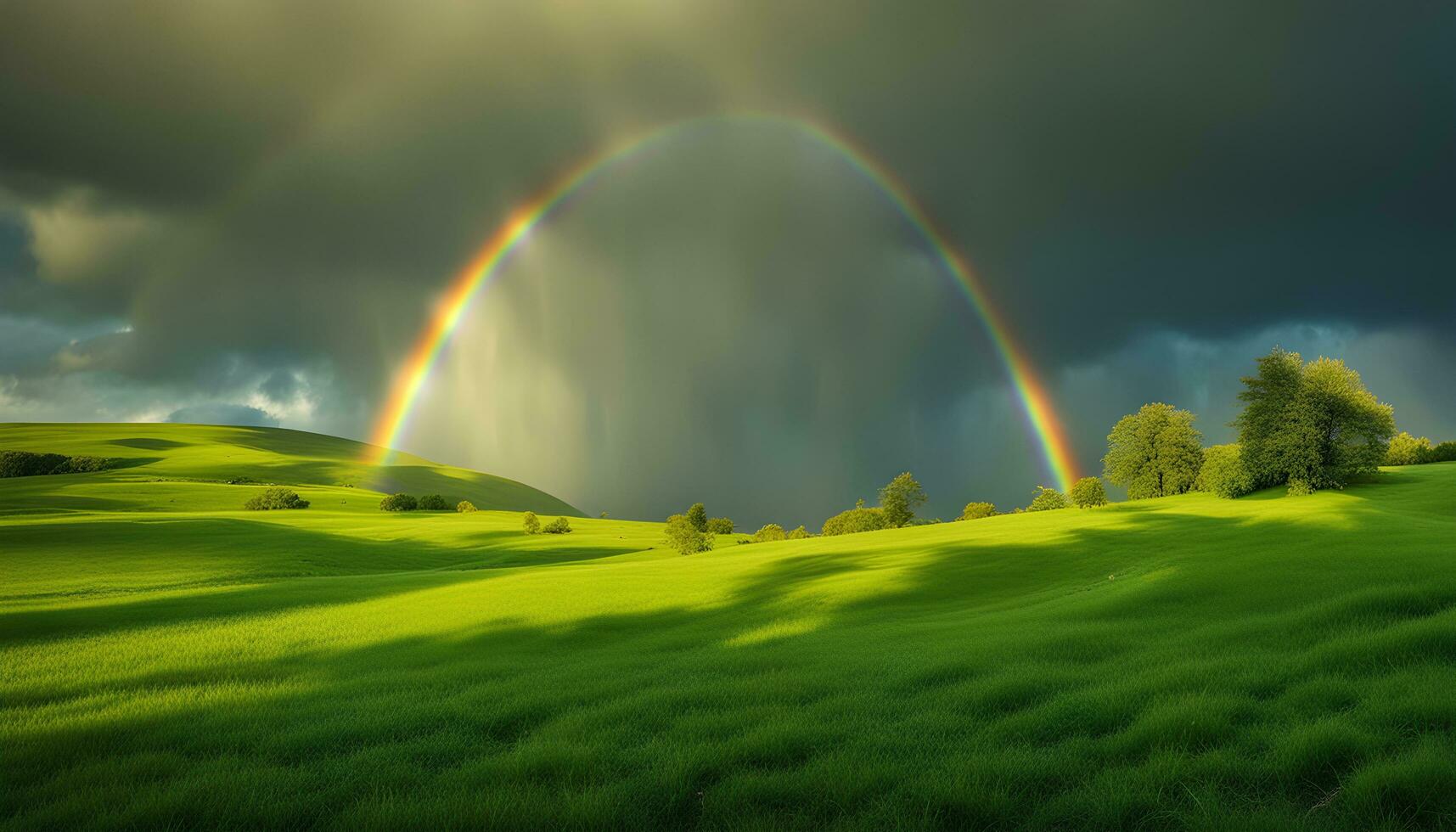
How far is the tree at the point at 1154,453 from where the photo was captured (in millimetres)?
68375

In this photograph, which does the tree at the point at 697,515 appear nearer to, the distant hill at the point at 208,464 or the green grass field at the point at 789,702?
the green grass field at the point at 789,702

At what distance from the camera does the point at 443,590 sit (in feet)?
94.3

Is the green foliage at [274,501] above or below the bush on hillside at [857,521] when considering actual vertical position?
above

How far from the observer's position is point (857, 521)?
297 feet

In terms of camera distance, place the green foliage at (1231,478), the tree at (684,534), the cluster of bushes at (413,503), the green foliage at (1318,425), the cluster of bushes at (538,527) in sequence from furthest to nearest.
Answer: the cluster of bushes at (413,503), the cluster of bushes at (538,527), the tree at (684,534), the green foliage at (1231,478), the green foliage at (1318,425)

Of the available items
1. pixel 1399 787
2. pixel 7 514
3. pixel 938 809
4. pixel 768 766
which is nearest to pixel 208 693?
pixel 768 766

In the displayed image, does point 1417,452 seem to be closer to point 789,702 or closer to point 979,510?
point 979,510

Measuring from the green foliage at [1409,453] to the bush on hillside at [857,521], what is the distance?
56359 mm

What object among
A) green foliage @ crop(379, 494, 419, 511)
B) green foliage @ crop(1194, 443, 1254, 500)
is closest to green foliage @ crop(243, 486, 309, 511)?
green foliage @ crop(379, 494, 419, 511)

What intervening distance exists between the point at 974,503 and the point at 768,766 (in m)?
91.1

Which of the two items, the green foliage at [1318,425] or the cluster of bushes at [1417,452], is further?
the cluster of bushes at [1417,452]

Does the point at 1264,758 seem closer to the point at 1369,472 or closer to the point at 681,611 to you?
the point at 681,611

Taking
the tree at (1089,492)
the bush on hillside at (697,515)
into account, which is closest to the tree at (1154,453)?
the tree at (1089,492)

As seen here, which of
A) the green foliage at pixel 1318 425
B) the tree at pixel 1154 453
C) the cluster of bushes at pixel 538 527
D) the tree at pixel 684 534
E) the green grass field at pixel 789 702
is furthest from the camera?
the cluster of bushes at pixel 538 527
